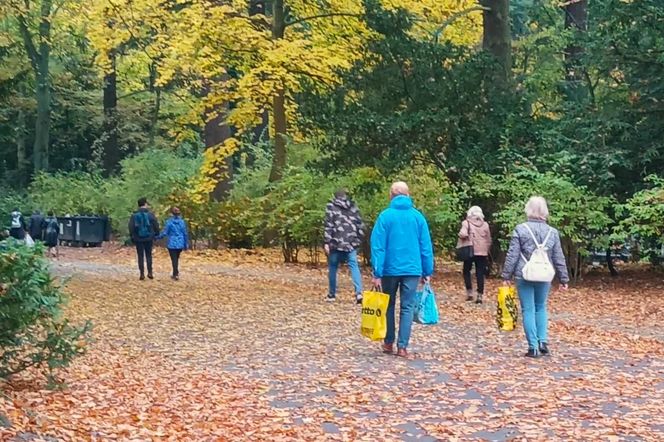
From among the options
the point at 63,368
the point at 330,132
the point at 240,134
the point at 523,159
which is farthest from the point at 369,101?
the point at 63,368

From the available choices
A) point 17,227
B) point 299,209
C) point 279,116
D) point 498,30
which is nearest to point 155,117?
point 17,227

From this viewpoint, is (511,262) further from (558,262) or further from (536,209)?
(536,209)

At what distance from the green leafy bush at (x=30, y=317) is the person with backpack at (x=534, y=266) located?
4.44m

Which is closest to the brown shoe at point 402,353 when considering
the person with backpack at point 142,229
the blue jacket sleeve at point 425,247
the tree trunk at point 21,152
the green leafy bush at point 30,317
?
the blue jacket sleeve at point 425,247

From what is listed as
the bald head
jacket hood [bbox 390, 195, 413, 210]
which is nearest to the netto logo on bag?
jacket hood [bbox 390, 195, 413, 210]

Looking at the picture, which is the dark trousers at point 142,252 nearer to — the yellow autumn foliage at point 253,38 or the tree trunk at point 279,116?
the yellow autumn foliage at point 253,38

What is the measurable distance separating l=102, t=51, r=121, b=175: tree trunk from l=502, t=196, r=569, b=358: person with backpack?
1300 inches

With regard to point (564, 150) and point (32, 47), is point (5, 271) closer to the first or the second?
point (564, 150)

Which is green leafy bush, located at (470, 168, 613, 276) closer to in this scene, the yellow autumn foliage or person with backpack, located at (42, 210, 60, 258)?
the yellow autumn foliage

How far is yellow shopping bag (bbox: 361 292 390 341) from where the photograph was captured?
33.3 feet

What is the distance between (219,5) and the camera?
82.7 feet

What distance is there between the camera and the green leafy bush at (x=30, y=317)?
7965 millimetres

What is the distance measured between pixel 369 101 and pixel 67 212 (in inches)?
768

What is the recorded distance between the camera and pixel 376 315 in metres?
10.1
